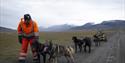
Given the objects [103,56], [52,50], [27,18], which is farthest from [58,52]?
[103,56]

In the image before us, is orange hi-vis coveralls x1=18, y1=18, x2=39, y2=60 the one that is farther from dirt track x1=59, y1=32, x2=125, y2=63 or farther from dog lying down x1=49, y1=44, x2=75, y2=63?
dirt track x1=59, y1=32, x2=125, y2=63

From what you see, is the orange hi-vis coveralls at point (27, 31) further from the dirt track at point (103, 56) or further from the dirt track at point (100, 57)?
the dirt track at point (103, 56)

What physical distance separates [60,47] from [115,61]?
A: 2.97 metres

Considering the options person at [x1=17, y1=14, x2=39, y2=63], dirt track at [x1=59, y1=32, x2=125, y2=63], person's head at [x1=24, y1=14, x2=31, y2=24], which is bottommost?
dirt track at [x1=59, y1=32, x2=125, y2=63]

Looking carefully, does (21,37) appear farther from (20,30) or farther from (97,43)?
(97,43)

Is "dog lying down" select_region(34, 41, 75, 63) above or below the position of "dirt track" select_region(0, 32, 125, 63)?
above

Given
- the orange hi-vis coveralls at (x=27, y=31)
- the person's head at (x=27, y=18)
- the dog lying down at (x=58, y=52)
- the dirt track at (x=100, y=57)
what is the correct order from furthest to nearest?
the dirt track at (x=100, y=57) < the orange hi-vis coveralls at (x=27, y=31) < the person's head at (x=27, y=18) < the dog lying down at (x=58, y=52)

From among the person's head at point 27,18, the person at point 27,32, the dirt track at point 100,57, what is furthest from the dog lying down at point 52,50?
the dirt track at point 100,57

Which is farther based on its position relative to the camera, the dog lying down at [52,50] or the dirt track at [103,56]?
the dirt track at [103,56]

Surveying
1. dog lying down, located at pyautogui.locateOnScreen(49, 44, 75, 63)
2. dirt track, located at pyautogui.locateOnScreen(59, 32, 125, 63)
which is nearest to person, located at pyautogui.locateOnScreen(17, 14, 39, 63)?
dog lying down, located at pyautogui.locateOnScreen(49, 44, 75, 63)

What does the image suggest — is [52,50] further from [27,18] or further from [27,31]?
[27,18]

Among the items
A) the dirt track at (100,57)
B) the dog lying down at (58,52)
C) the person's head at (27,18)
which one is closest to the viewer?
the dog lying down at (58,52)

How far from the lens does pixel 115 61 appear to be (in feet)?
51.9

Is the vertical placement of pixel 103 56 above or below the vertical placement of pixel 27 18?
below
